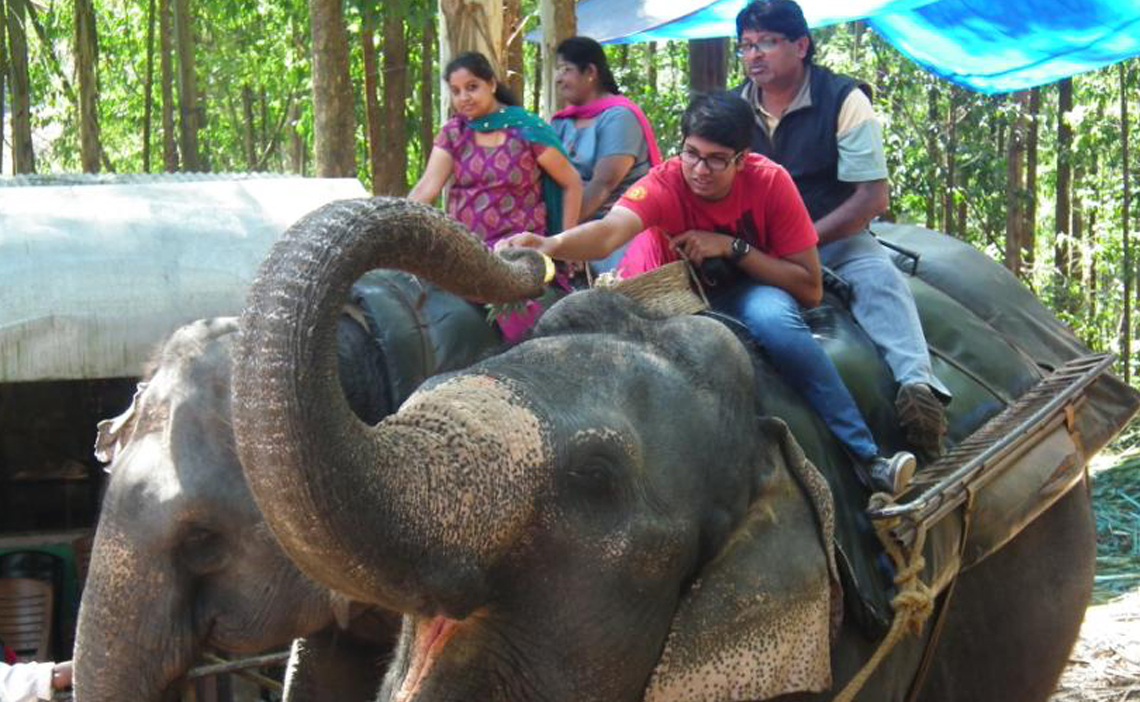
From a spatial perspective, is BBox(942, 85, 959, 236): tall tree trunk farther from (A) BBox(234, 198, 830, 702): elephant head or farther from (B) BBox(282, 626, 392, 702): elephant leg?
(A) BBox(234, 198, 830, 702): elephant head

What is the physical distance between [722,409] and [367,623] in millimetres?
1627

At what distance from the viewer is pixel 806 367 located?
3848 millimetres

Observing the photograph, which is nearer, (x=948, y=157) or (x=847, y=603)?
(x=847, y=603)

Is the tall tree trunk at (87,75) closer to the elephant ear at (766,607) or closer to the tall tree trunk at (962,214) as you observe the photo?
the tall tree trunk at (962,214)

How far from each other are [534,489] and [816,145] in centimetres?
238

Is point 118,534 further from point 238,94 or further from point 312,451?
point 238,94

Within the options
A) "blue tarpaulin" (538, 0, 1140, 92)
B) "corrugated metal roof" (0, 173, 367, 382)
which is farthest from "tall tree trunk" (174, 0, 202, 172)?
"corrugated metal roof" (0, 173, 367, 382)

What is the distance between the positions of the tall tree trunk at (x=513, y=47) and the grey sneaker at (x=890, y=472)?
3.64m

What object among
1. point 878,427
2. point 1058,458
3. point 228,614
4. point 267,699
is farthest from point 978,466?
point 267,699

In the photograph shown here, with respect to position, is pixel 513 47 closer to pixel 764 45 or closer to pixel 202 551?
pixel 764 45

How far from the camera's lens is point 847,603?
138 inches

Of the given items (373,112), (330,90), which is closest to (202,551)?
(330,90)

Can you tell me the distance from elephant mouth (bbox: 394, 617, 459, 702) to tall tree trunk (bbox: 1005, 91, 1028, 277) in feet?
51.2

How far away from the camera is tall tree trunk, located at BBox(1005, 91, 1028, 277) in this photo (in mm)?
18062
